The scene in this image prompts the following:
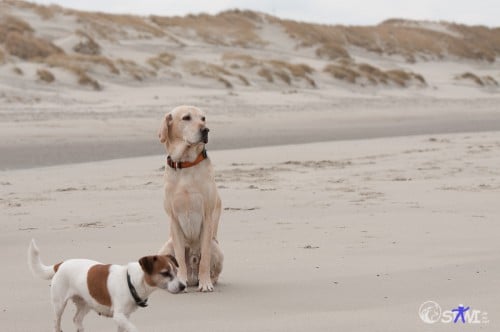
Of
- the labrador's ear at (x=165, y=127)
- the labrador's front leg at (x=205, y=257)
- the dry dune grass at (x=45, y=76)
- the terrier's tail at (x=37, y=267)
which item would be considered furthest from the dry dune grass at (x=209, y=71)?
the terrier's tail at (x=37, y=267)

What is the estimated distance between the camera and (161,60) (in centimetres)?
2859

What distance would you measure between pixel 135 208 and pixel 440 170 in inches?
178

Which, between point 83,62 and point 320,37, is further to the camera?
point 320,37

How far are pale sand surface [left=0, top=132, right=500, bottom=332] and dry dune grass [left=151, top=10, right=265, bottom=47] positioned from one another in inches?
1146

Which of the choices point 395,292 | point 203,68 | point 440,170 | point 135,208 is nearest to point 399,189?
point 440,170

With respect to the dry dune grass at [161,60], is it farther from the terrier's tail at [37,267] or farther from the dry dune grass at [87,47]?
the terrier's tail at [37,267]

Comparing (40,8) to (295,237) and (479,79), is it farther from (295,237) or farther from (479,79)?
(295,237)

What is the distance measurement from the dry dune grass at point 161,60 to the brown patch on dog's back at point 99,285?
74.3ft

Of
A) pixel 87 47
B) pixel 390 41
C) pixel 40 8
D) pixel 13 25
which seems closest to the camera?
pixel 87 47

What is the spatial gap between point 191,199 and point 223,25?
41.3 meters

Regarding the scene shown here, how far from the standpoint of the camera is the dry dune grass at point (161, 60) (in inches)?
1082

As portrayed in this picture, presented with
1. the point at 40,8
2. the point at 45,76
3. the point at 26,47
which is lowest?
the point at 45,76

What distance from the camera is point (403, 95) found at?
101ft

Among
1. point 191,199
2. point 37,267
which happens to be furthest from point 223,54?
point 37,267
